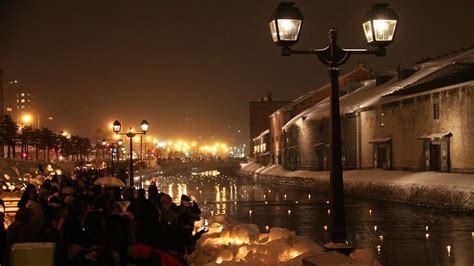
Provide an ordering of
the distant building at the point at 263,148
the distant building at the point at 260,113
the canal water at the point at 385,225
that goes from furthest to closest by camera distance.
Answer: the distant building at the point at 260,113 < the distant building at the point at 263,148 < the canal water at the point at 385,225

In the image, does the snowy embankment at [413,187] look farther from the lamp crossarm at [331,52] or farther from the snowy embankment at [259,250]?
the lamp crossarm at [331,52]

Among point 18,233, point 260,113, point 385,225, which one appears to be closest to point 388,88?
point 385,225

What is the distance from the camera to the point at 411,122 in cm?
4356

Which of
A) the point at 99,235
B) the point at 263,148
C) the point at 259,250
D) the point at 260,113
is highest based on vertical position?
the point at 260,113

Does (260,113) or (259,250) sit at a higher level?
(260,113)

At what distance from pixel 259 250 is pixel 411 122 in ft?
109

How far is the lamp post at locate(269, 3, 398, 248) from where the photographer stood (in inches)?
451

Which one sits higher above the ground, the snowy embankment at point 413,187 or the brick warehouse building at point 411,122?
the brick warehouse building at point 411,122

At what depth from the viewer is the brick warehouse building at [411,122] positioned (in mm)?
37438

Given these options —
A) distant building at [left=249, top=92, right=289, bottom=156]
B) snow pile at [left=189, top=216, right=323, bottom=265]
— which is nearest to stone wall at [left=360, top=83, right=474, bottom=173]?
snow pile at [left=189, top=216, right=323, bottom=265]

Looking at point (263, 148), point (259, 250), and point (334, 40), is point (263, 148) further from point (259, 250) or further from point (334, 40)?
point (334, 40)

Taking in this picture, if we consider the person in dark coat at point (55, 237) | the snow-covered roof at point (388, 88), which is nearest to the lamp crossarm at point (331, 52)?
the person in dark coat at point (55, 237)

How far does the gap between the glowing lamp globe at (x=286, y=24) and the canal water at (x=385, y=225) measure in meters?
6.56

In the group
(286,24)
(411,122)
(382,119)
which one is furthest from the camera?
(382,119)
